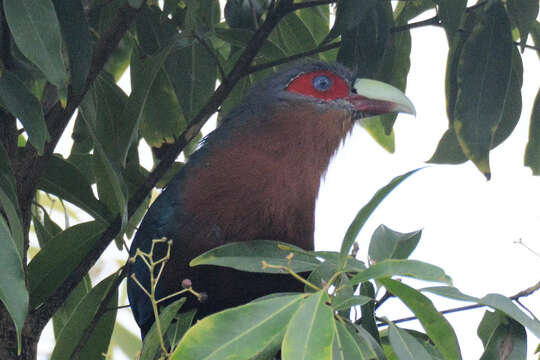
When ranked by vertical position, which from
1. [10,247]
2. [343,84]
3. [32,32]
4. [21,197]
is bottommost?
[10,247]

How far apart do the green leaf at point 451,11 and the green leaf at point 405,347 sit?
4.21 feet

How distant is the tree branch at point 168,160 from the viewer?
308cm

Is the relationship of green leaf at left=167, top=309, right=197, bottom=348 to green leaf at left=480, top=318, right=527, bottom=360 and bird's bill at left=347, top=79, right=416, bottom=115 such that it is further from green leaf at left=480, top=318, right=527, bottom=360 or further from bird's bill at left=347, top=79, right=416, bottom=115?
bird's bill at left=347, top=79, right=416, bottom=115

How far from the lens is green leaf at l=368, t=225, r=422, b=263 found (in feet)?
8.59

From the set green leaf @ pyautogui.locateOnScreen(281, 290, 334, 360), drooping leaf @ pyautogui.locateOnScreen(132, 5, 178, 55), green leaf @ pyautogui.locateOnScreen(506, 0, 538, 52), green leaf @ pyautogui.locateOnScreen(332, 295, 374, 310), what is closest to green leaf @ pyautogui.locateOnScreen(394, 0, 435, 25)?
green leaf @ pyautogui.locateOnScreen(506, 0, 538, 52)

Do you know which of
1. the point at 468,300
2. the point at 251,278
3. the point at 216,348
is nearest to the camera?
the point at 216,348

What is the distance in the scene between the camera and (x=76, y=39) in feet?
9.39

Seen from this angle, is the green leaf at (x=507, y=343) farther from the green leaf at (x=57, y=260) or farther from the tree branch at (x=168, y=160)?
the green leaf at (x=57, y=260)

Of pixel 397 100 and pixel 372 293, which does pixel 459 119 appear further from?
pixel 372 293

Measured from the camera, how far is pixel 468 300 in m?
2.16

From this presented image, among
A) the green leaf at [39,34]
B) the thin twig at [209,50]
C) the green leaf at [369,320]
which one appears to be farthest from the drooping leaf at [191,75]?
the green leaf at [369,320]

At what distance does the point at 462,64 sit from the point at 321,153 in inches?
30.6

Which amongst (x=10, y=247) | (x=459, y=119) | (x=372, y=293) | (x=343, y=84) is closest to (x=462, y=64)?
(x=459, y=119)

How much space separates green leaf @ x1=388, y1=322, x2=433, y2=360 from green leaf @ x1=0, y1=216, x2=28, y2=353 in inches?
36.2
